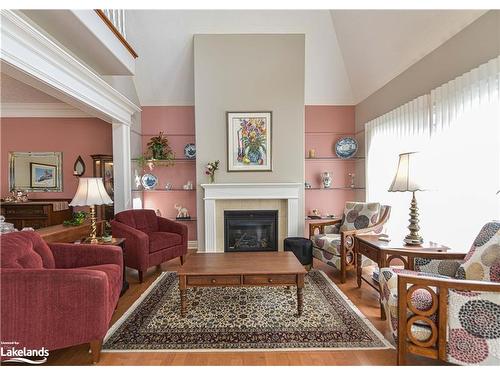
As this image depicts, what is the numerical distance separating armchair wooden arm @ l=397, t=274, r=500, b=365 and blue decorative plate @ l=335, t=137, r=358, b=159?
356 cm

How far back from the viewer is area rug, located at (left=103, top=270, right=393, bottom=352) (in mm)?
2076

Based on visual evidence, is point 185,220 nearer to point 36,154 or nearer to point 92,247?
point 92,247

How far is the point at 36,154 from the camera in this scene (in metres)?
5.15

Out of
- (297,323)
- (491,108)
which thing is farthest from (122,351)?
(491,108)

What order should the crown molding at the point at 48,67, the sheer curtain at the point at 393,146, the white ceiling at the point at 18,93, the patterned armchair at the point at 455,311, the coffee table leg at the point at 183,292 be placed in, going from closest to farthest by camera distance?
Result: the patterned armchair at the point at 455,311 → the crown molding at the point at 48,67 → the coffee table leg at the point at 183,292 → the sheer curtain at the point at 393,146 → the white ceiling at the point at 18,93

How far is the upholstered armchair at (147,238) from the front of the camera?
3346 mm

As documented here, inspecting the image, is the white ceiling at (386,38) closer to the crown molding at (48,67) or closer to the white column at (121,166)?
the crown molding at (48,67)

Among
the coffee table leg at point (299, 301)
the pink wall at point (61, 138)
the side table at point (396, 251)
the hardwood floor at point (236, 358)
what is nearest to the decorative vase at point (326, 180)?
the side table at point (396, 251)

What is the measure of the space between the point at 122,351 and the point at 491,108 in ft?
11.3

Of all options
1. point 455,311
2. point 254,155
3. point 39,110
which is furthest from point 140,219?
point 455,311

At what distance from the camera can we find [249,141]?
14.7 ft

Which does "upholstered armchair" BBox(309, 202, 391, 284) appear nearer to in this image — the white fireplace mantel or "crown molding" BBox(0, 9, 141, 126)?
the white fireplace mantel

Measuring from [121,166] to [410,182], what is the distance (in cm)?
405

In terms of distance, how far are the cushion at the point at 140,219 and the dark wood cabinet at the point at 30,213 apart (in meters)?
2.00
